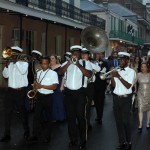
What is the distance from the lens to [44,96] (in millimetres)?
8094

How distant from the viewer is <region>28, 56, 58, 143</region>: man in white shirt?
317 inches

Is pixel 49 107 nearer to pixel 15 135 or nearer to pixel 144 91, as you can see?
pixel 15 135

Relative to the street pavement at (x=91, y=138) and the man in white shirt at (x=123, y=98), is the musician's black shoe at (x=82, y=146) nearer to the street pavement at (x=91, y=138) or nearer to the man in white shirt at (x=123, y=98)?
the street pavement at (x=91, y=138)

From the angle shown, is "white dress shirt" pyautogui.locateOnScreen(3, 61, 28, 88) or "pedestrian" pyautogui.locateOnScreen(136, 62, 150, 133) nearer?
"white dress shirt" pyautogui.locateOnScreen(3, 61, 28, 88)

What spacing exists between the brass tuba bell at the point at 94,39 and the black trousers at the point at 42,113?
1.51 metres

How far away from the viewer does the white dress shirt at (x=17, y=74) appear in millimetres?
8141

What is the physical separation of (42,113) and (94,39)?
194 centimetres

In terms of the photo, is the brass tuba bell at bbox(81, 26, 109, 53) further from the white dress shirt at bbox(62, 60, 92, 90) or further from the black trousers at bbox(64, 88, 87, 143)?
the black trousers at bbox(64, 88, 87, 143)

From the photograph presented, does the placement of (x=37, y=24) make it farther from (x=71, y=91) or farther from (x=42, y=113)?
(x=71, y=91)

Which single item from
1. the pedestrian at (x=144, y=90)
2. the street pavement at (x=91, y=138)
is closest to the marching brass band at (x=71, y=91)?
the street pavement at (x=91, y=138)

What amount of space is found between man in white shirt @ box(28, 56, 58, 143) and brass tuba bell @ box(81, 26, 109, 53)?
46.4 inches

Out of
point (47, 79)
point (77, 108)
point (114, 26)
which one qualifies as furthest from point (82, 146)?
point (114, 26)

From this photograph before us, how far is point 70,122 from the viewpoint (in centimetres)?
779

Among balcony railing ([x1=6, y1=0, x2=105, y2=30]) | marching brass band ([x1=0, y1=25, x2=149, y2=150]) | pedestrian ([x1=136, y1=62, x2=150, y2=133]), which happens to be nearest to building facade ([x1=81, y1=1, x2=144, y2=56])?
balcony railing ([x1=6, y1=0, x2=105, y2=30])
